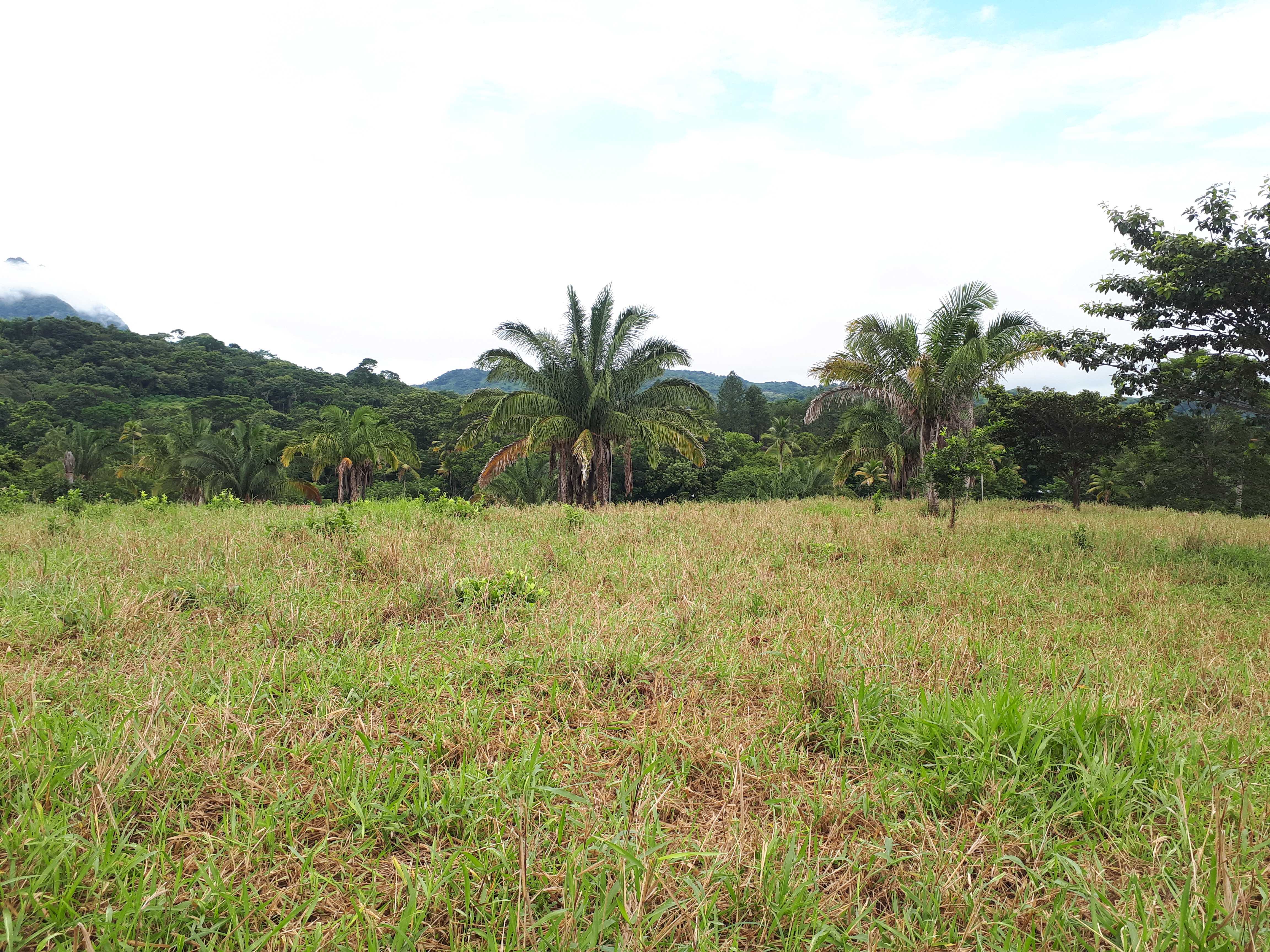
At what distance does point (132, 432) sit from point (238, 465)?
2933 centimetres

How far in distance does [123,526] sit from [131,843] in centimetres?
758

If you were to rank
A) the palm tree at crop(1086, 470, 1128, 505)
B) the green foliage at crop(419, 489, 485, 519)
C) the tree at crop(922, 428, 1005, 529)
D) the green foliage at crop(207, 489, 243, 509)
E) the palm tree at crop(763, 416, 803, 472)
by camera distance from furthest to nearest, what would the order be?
Result: the palm tree at crop(763, 416, 803, 472) < the palm tree at crop(1086, 470, 1128, 505) < the tree at crop(922, 428, 1005, 529) < the green foliage at crop(207, 489, 243, 509) < the green foliage at crop(419, 489, 485, 519)

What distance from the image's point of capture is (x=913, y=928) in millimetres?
1723

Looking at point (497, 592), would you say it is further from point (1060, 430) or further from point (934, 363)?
point (1060, 430)

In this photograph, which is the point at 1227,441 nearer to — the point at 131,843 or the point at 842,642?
the point at 842,642

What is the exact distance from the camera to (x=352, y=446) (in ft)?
88.6

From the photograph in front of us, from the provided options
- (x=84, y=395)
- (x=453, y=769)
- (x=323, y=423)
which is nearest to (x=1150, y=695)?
(x=453, y=769)

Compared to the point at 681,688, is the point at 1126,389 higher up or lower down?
higher up

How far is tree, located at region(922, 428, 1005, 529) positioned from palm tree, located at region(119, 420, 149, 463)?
50.6 meters

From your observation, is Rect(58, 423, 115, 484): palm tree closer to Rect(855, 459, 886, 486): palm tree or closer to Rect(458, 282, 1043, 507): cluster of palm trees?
Rect(458, 282, 1043, 507): cluster of palm trees

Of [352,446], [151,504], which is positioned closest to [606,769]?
[151,504]

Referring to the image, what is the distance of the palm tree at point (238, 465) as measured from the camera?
25.0m

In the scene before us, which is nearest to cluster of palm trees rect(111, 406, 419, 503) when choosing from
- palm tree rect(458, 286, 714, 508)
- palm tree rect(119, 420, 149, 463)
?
palm tree rect(458, 286, 714, 508)

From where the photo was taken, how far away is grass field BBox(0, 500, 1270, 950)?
1.71 meters
